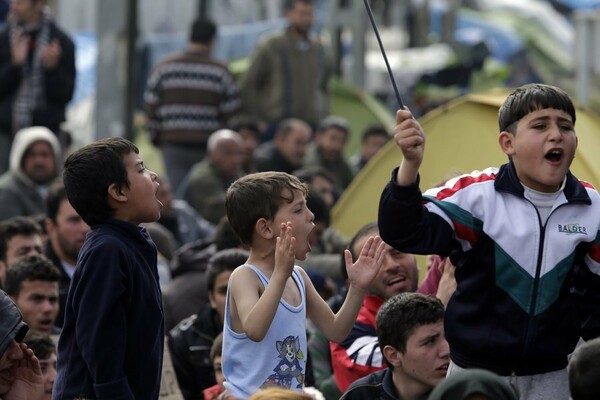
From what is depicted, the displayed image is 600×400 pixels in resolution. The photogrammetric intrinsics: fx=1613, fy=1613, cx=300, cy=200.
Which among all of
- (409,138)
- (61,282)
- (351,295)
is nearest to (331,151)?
(61,282)

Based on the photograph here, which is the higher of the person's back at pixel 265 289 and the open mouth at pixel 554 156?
the open mouth at pixel 554 156

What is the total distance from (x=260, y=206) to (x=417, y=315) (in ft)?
3.35

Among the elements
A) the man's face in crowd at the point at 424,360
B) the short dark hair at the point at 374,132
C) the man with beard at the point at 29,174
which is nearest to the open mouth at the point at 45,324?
the man's face in crowd at the point at 424,360

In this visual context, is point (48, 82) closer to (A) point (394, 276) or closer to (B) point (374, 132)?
→ (B) point (374, 132)

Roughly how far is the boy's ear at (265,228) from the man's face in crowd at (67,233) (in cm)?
362

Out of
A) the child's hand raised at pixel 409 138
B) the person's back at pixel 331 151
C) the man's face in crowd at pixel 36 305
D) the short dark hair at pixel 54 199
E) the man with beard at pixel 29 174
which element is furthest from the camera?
the person's back at pixel 331 151

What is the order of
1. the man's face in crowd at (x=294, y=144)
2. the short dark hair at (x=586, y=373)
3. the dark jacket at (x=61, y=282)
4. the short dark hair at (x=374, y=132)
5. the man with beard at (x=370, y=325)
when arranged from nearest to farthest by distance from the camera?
the short dark hair at (x=586, y=373)
the man with beard at (x=370, y=325)
the dark jacket at (x=61, y=282)
the man's face in crowd at (x=294, y=144)
the short dark hair at (x=374, y=132)

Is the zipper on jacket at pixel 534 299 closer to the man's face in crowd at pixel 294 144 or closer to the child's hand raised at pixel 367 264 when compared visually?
the child's hand raised at pixel 367 264

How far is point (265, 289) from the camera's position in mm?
5762

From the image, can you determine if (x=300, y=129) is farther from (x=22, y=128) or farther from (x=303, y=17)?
(x=22, y=128)

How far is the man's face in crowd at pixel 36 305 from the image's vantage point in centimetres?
Answer: 811

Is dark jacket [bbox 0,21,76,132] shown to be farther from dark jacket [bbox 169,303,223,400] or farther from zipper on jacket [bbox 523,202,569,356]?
zipper on jacket [bbox 523,202,569,356]

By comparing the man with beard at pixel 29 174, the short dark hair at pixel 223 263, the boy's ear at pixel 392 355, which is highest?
the boy's ear at pixel 392 355

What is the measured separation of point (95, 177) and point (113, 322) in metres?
0.55
